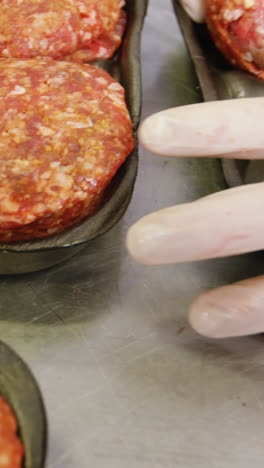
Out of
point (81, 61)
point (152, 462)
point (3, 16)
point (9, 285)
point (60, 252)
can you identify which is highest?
point (3, 16)

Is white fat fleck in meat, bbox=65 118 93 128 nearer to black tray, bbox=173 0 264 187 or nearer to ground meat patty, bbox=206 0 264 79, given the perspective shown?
black tray, bbox=173 0 264 187

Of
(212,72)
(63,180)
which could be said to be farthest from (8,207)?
(212,72)

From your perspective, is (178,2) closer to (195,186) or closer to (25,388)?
(195,186)

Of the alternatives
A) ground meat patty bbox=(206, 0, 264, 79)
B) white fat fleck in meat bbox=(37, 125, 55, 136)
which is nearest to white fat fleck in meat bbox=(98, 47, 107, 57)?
ground meat patty bbox=(206, 0, 264, 79)

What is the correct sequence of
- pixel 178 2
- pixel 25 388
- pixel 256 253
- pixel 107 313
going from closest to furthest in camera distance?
pixel 25 388 → pixel 107 313 → pixel 256 253 → pixel 178 2

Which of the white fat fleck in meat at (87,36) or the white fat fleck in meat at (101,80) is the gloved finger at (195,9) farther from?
A: the white fat fleck in meat at (101,80)

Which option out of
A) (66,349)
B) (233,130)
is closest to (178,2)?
(233,130)

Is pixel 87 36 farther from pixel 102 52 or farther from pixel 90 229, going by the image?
pixel 90 229
